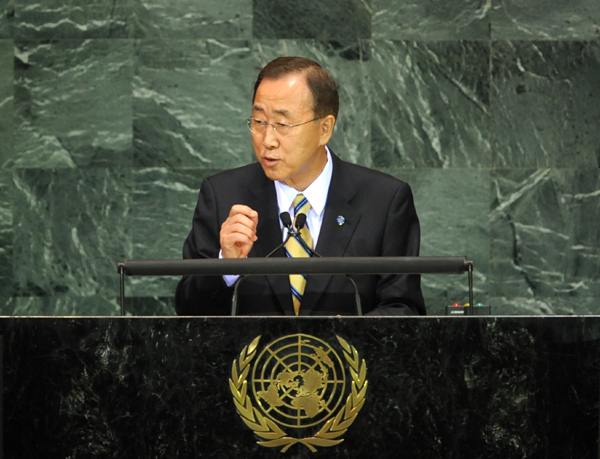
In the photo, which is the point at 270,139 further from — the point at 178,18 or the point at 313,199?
the point at 178,18

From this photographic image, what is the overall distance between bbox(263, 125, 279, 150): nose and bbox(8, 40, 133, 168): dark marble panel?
1.99 meters

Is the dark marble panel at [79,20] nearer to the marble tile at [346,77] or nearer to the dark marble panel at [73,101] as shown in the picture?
the dark marble panel at [73,101]

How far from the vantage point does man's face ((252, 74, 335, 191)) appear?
9.53ft

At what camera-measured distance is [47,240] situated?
471cm

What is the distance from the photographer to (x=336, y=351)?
6.52 ft

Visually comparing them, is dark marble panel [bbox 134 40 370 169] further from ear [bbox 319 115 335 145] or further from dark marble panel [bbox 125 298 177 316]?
ear [bbox 319 115 335 145]

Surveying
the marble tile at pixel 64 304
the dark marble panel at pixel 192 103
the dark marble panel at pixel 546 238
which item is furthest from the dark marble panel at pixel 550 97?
the marble tile at pixel 64 304

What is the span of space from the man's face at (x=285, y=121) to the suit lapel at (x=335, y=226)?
16 centimetres

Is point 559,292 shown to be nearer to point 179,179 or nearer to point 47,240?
point 179,179

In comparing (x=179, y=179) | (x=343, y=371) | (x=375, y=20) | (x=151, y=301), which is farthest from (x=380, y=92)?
(x=343, y=371)

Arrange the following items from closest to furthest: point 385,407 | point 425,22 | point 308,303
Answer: point 385,407
point 308,303
point 425,22

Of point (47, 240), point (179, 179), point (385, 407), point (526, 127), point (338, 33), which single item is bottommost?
point (385, 407)

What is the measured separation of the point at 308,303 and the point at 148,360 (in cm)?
79

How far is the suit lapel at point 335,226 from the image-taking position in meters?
2.71
